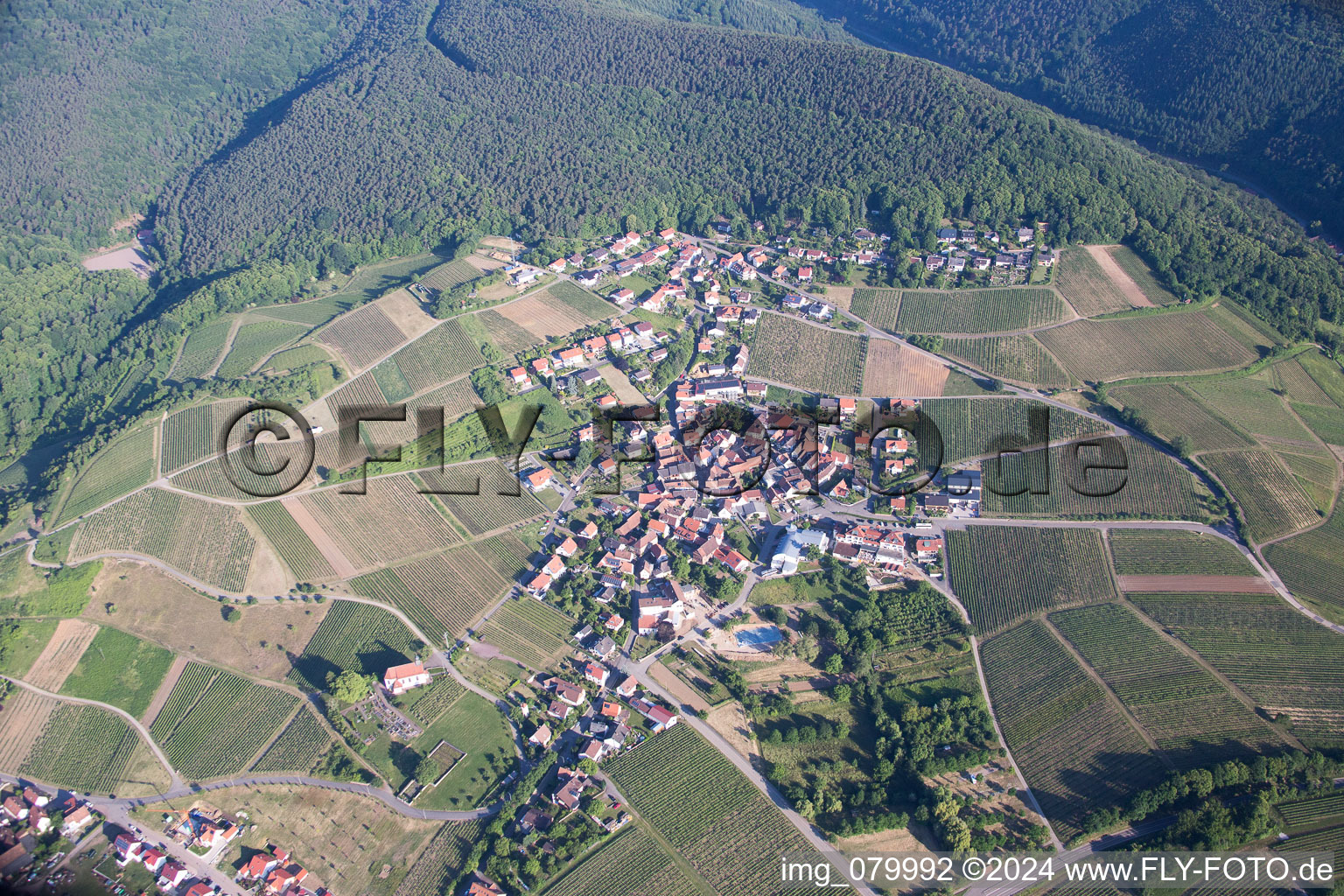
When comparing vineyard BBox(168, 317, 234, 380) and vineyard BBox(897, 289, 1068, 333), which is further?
vineyard BBox(168, 317, 234, 380)

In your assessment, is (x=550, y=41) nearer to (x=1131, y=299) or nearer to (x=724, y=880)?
(x=1131, y=299)

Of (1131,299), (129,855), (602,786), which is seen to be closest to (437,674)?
(602,786)

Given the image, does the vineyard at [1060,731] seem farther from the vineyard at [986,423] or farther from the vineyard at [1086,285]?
the vineyard at [1086,285]

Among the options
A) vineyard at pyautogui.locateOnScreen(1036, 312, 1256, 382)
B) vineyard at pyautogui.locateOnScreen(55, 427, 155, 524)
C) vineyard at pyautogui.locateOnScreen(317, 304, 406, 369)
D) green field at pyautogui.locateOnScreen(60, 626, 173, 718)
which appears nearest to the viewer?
green field at pyautogui.locateOnScreen(60, 626, 173, 718)

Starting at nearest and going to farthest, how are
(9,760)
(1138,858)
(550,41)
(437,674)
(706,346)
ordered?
(1138,858) < (9,760) < (437,674) < (706,346) < (550,41)

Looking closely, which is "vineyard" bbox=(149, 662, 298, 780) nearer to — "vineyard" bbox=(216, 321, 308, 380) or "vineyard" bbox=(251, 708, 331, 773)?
"vineyard" bbox=(251, 708, 331, 773)

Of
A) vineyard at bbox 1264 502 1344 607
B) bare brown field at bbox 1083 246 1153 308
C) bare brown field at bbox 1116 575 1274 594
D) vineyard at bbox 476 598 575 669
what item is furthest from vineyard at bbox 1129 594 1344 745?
vineyard at bbox 476 598 575 669
